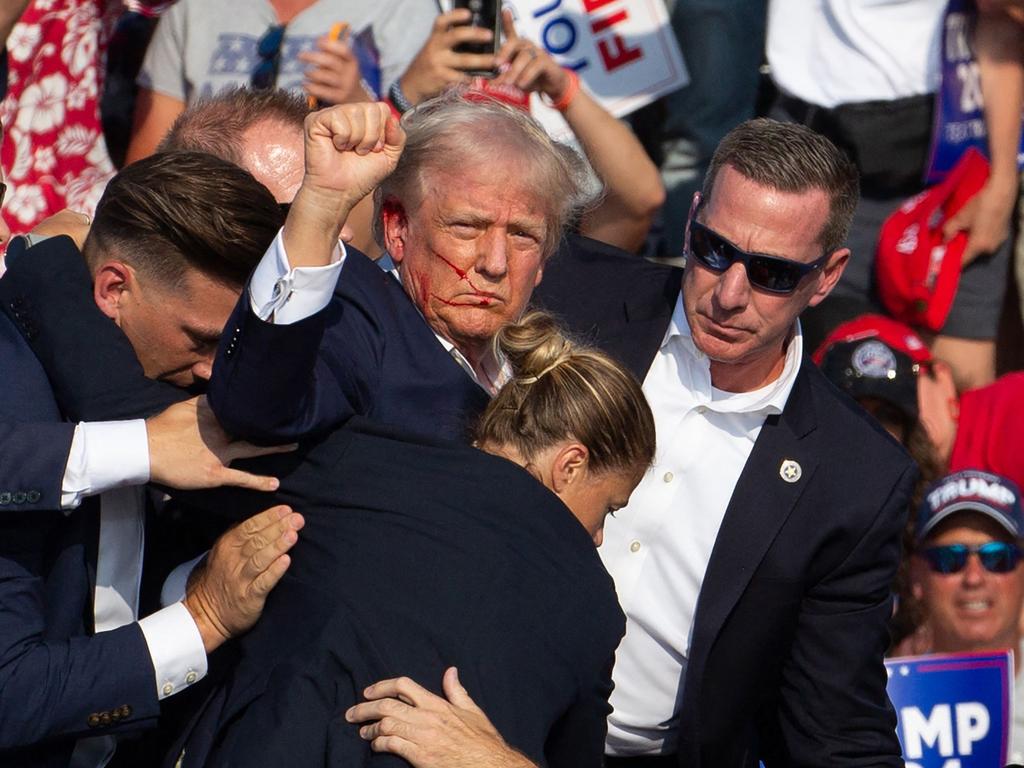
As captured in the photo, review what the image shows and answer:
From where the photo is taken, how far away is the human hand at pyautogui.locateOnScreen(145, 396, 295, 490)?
2658mm

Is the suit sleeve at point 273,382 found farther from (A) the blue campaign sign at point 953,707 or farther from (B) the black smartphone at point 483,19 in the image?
(A) the blue campaign sign at point 953,707

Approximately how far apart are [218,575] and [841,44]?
10.8 ft

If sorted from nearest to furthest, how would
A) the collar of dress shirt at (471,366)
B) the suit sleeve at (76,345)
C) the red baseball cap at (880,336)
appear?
the suit sleeve at (76,345), the collar of dress shirt at (471,366), the red baseball cap at (880,336)

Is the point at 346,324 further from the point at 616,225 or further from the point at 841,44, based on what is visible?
the point at 841,44

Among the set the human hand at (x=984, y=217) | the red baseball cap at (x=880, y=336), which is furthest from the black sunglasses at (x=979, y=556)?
the human hand at (x=984, y=217)

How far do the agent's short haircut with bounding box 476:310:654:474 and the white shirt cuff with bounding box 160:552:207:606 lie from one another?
0.59m

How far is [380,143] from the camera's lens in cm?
256

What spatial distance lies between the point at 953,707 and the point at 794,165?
4.82 feet

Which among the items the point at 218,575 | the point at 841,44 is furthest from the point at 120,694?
the point at 841,44

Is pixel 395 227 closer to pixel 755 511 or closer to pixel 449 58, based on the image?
pixel 755 511

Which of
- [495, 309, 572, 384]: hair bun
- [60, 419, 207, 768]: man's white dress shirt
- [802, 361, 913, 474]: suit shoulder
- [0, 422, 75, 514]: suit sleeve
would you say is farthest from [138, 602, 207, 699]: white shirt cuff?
[802, 361, 913, 474]: suit shoulder

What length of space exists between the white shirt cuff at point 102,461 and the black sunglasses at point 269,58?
2430mm

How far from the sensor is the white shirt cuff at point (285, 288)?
2.44 m

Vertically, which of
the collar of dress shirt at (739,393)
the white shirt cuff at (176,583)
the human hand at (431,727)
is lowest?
the collar of dress shirt at (739,393)
